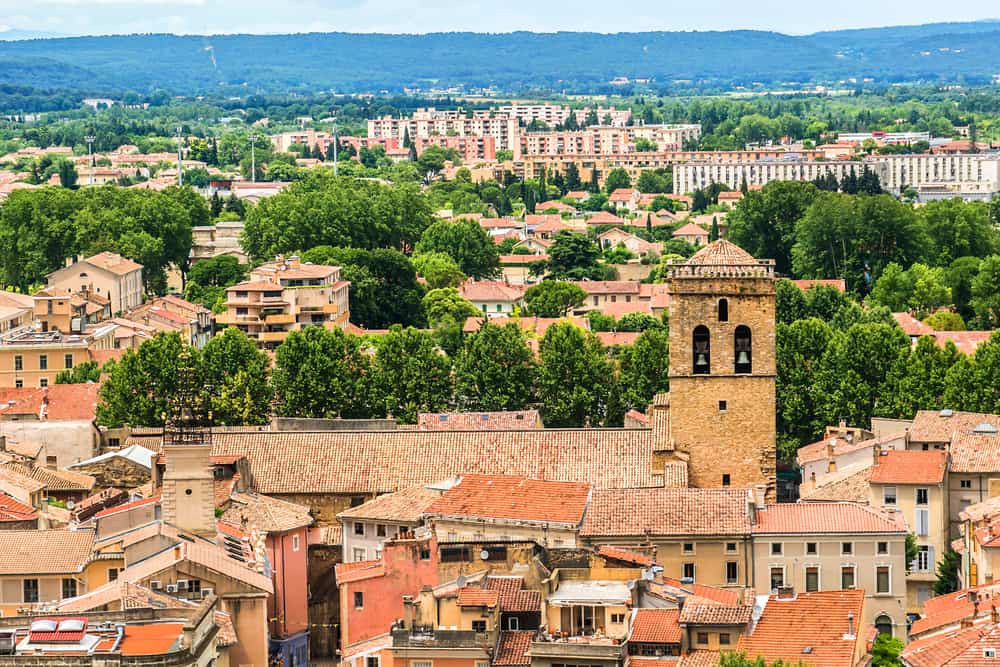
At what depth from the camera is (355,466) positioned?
57938 mm

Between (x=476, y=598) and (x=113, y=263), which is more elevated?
(x=476, y=598)

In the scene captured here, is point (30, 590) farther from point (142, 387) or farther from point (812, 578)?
point (142, 387)

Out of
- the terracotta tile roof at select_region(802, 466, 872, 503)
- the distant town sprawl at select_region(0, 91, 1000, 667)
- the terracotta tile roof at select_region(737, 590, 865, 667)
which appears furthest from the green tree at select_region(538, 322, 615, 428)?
the terracotta tile roof at select_region(737, 590, 865, 667)

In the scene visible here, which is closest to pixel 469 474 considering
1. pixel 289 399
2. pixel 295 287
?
pixel 289 399

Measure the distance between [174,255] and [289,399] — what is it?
2625 inches

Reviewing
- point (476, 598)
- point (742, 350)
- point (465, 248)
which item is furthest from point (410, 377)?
point (465, 248)

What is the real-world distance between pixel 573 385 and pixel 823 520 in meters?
27.0

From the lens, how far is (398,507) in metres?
54.0

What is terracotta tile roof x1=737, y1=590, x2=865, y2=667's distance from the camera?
131ft

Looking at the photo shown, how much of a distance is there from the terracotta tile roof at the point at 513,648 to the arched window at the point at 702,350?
16.6m

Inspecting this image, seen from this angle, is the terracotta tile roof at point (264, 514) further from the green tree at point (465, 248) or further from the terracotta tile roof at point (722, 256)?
the green tree at point (465, 248)

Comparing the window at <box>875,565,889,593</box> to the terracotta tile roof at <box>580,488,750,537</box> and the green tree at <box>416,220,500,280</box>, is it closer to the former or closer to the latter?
the terracotta tile roof at <box>580,488,750,537</box>

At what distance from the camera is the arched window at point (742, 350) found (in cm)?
5806

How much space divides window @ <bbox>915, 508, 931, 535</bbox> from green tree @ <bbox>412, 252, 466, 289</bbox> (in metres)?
74.5
